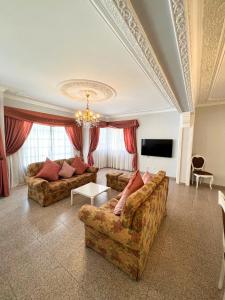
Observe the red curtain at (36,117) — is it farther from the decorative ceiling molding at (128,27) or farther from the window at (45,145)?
the decorative ceiling molding at (128,27)

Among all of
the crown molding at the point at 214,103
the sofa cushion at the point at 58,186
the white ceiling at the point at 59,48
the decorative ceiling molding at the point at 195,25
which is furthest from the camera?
the crown molding at the point at 214,103

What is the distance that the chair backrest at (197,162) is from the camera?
443cm

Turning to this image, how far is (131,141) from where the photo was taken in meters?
5.97

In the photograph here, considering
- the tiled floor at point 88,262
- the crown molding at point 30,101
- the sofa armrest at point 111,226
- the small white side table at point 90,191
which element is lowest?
the tiled floor at point 88,262

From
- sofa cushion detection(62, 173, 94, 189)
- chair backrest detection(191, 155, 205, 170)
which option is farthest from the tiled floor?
chair backrest detection(191, 155, 205, 170)

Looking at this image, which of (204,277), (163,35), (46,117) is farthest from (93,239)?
(46,117)

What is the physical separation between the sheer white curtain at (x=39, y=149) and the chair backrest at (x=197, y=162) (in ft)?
14.4

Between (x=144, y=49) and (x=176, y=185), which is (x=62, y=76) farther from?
(x=176, y=185)

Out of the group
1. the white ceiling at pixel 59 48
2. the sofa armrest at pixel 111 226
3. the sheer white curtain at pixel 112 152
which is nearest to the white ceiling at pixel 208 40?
the white ceiling at pixel 59 48

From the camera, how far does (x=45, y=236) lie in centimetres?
209

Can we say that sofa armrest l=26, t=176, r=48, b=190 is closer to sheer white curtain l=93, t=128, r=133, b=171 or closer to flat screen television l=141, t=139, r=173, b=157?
sheer white curtain l=93, t=128, r=133, b=171

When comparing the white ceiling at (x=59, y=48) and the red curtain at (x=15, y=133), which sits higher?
the white ceiling at (x=59, y=48)

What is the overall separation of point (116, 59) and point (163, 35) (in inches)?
29.7

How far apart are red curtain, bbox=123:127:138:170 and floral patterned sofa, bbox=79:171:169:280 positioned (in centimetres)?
412
